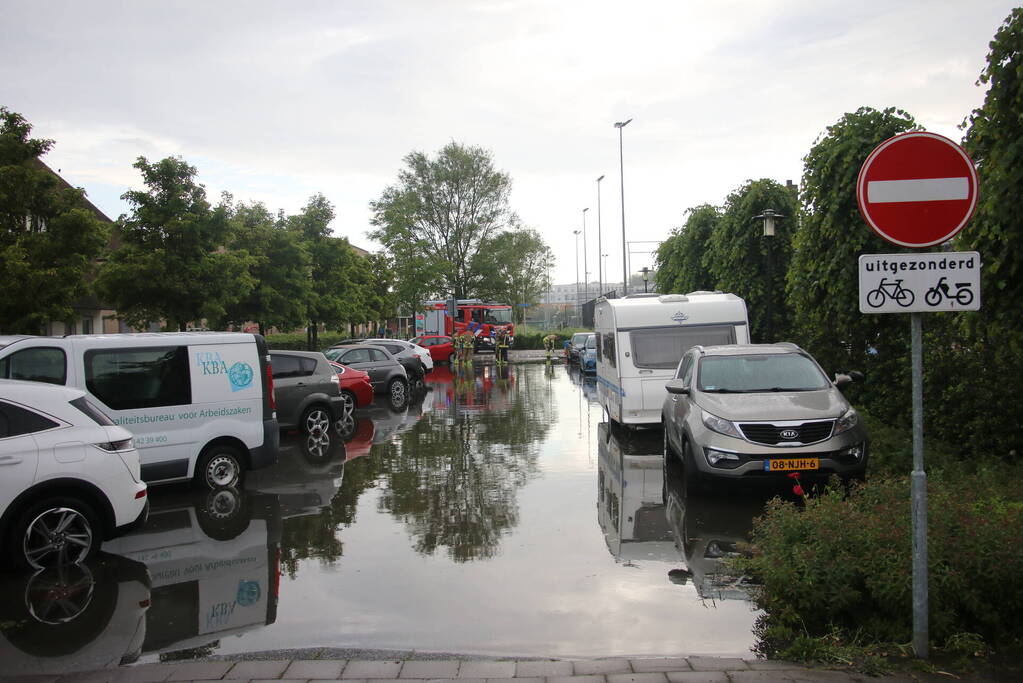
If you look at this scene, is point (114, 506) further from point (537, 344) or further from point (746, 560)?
point (537, 344)

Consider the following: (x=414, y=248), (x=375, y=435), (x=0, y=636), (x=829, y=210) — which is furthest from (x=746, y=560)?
(x=414, y=248)

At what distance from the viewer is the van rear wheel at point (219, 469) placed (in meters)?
10.5

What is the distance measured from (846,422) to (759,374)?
5.09 feet

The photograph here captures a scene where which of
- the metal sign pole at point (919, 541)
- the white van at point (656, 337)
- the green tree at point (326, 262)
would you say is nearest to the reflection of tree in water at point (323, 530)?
the metal sign pole at point (919, 541)

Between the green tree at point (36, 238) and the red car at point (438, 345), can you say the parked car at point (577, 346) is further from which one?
the green tree at point (36, 238)

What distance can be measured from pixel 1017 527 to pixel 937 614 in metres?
0.96

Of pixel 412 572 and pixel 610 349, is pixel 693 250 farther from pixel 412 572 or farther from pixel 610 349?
pixel 412 572

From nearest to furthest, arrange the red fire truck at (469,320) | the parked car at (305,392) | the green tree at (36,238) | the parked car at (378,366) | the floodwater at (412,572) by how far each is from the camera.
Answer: the floodwater at (412,572), the parked car at (305,392), the green tree at (36,238), the parked car at (378,366), the red fire truck at (469,320)

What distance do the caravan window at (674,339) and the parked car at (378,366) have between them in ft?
32.3

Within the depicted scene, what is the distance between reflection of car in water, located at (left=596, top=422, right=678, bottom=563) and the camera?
7.91 m

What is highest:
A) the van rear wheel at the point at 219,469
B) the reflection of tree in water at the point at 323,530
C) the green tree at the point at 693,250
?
the green tree at the point at 693,250

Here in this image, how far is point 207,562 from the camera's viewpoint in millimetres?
7625

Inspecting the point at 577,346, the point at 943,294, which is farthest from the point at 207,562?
the point at 577,346

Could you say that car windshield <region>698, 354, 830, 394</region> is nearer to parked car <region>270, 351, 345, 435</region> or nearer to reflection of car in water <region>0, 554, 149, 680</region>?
reflection of car in water <region>0, 554, 149, 680</region>
